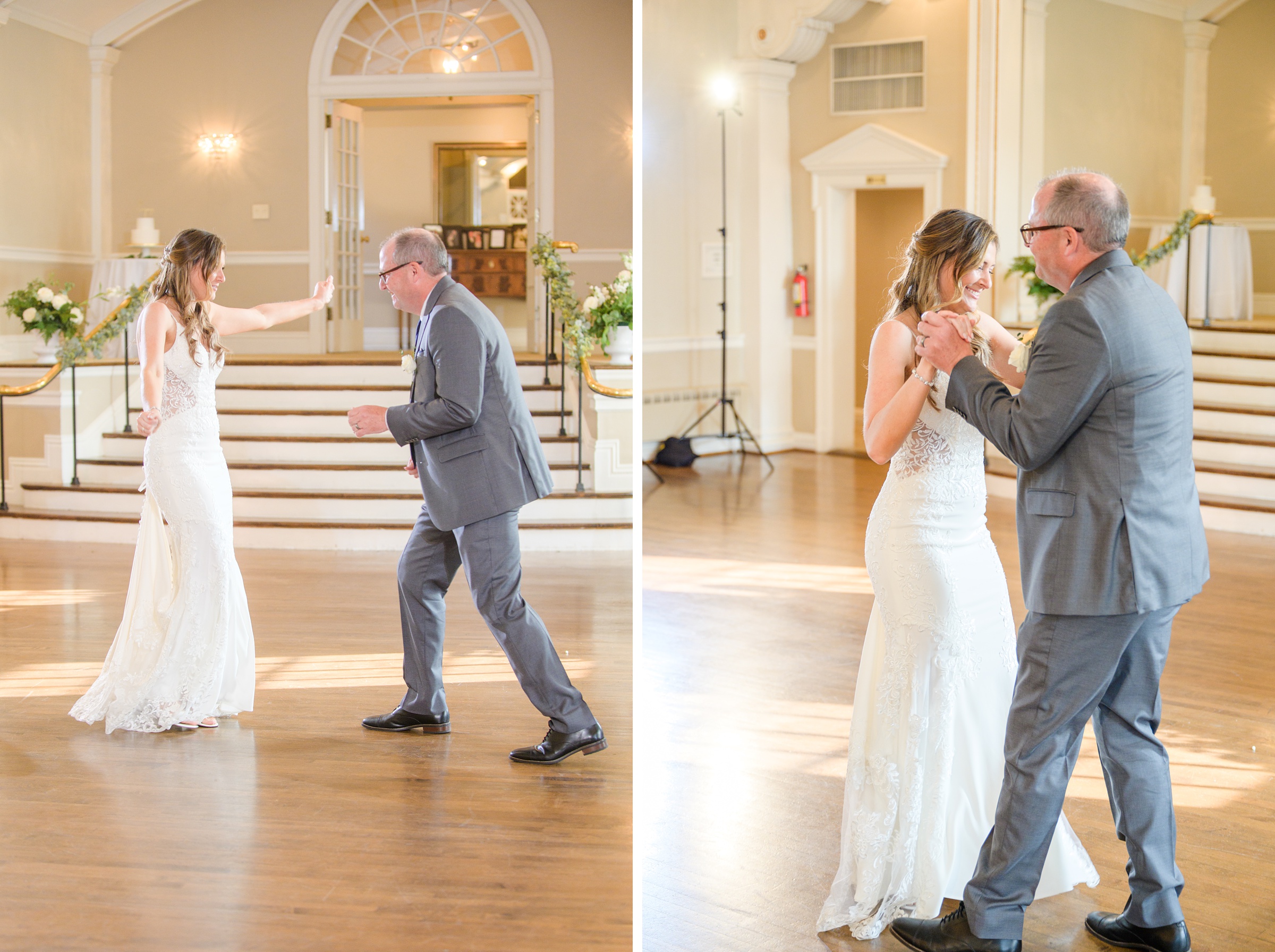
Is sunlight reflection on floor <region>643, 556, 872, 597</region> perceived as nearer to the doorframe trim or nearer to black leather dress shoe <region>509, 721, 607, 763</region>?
black leather dress shoe <region>509, 721, 607, 763</region>

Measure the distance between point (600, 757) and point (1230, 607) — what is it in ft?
12.0

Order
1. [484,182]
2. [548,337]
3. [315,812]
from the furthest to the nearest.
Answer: [484,182]
[548,337]
[315,812]

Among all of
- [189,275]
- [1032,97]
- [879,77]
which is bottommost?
[189,275]

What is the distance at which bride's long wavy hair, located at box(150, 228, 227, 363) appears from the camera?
3746 mm

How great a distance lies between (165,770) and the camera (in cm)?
355

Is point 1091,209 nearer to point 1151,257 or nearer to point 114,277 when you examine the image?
point 1151,257

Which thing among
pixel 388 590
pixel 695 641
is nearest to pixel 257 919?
pixel 695 641

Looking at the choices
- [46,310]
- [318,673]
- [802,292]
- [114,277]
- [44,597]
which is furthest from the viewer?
[802,292]

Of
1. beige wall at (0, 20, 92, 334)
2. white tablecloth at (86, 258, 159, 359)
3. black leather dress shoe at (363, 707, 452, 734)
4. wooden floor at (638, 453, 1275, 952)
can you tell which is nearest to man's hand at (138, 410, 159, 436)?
black leather dress shoe at (363, 707, 452, 734)

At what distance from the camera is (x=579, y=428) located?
7.32 meters

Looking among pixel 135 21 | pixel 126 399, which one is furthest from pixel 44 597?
pixel 135 21

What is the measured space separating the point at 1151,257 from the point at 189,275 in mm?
7878

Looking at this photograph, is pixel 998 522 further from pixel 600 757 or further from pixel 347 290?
pixel 347 290

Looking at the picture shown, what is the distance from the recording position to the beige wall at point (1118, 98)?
10.6 m
